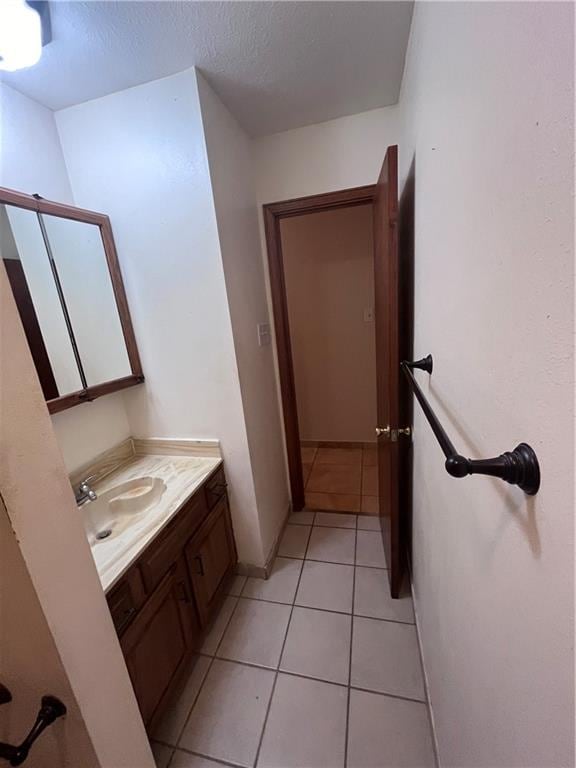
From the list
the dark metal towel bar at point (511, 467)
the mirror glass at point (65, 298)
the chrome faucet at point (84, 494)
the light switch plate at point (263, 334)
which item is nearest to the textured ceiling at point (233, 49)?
the mirror glass at point (65, 298)

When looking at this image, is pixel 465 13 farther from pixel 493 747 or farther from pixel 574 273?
pixel 493 747

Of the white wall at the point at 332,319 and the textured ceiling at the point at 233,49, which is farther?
the white wall at the point at 332,319

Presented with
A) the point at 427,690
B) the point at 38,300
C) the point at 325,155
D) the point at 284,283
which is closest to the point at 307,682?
the point at 427,690

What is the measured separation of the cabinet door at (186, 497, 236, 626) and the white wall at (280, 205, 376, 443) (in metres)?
1.68

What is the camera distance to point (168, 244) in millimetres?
1386

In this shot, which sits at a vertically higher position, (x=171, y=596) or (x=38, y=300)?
(x=38, y=300)

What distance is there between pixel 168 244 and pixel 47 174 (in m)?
0.60

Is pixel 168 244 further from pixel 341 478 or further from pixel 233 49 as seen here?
pixel 341 478

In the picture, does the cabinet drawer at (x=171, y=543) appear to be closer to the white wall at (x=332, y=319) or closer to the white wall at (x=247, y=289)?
the white wall at (x=247, y=289)

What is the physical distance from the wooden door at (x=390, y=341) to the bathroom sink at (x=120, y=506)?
1.08 m

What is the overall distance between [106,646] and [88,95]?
2000 mm

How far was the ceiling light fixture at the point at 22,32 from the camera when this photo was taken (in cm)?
91

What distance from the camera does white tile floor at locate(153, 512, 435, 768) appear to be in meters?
1.06

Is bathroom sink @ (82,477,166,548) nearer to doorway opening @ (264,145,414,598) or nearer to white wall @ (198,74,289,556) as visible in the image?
white wall @ (198,74,289,556)
